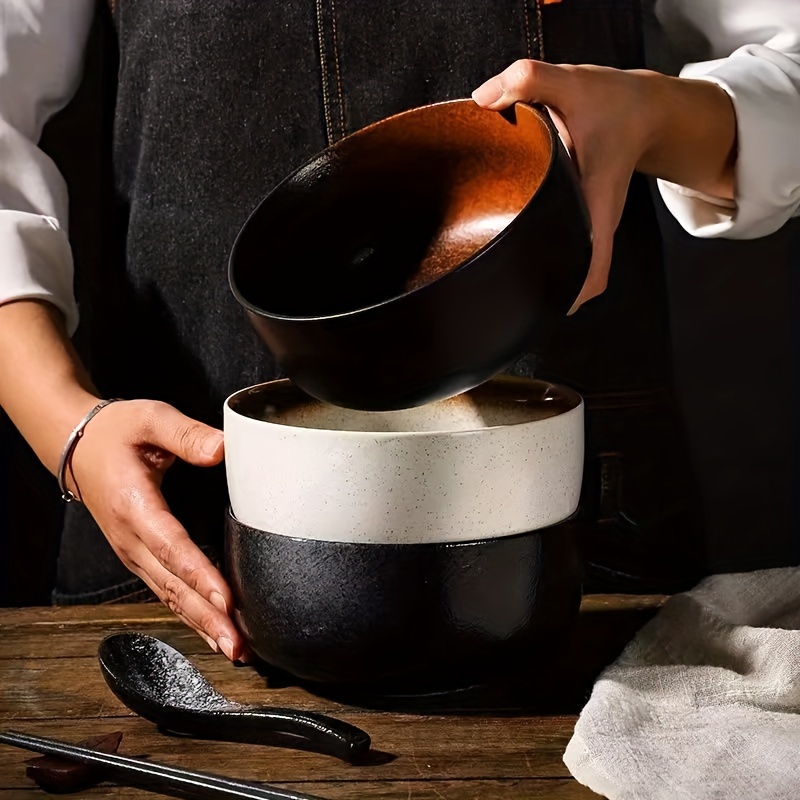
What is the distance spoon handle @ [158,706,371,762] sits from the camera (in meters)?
0.60

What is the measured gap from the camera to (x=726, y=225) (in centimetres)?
98

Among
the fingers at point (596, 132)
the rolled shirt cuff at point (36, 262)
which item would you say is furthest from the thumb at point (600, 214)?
the rolled shirt cuff at point (36, 262)

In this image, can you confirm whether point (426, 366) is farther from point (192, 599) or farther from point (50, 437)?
point (50, 437)

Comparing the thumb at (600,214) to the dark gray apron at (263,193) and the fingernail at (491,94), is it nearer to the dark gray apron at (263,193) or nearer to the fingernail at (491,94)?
the fingernail at (491,94)

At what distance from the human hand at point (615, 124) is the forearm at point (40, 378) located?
0.44 meters

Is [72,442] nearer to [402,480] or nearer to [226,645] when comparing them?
[226,645]

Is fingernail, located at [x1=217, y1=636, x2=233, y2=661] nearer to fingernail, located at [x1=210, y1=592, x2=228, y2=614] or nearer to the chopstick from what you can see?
fingernail, located at [x1=210, y1=592, x2=228, y2=614]

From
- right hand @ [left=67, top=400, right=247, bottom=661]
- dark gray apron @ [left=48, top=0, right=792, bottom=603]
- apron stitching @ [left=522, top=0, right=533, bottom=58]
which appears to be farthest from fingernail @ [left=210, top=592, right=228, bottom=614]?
apron stitching @ [left=522, top=0, right=533, bottom=58]

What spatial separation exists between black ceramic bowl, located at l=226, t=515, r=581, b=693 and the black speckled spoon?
0.16 ft

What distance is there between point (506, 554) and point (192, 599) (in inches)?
9.5

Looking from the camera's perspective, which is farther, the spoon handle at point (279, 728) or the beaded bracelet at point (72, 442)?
the beaded bracelet at point (72, 442)

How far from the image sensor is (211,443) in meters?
0.76

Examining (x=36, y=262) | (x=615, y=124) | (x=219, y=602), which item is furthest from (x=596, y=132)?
(x=36, y=262)

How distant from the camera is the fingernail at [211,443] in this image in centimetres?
75
